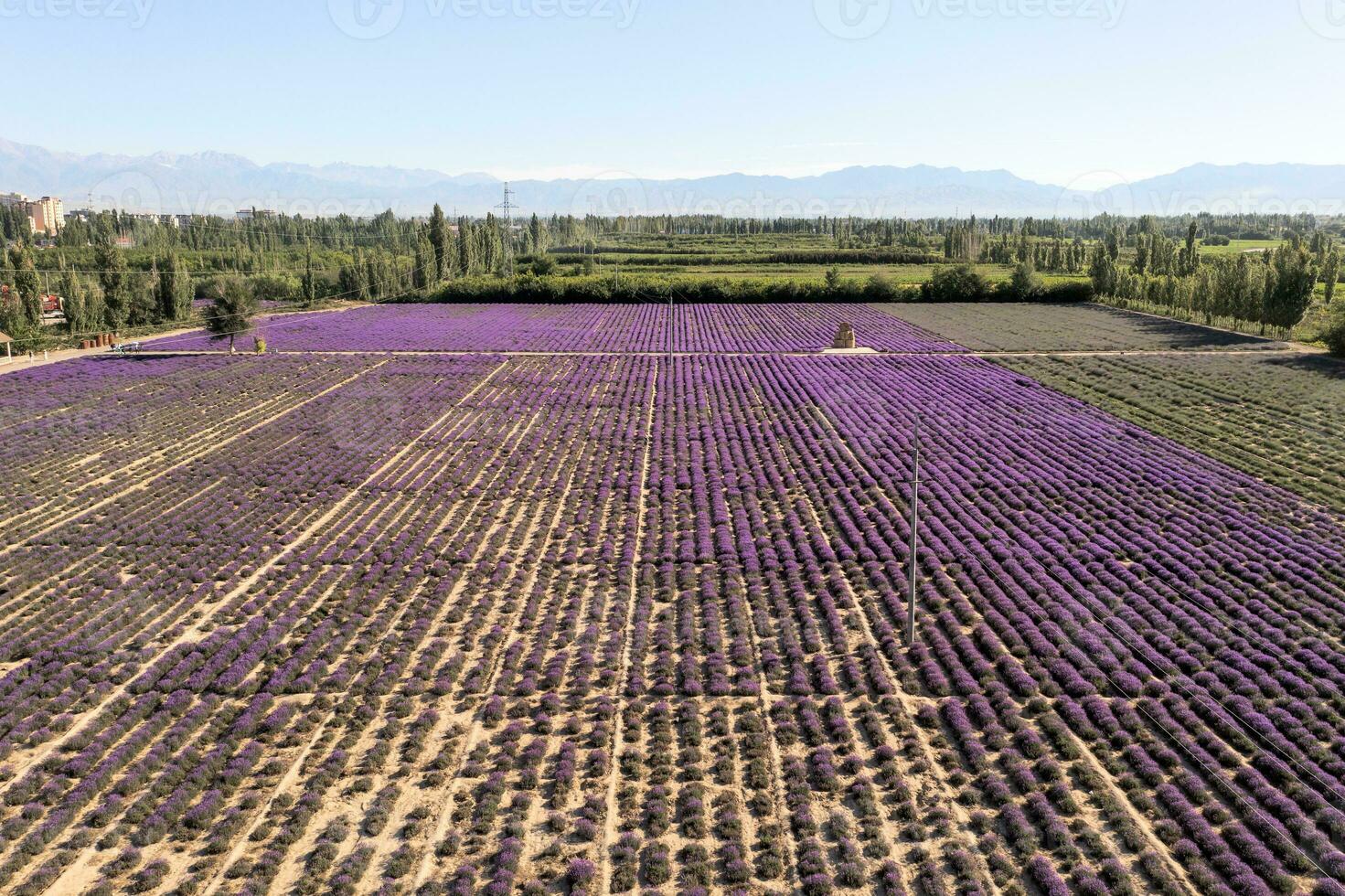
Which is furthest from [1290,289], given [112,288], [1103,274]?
[112,288]

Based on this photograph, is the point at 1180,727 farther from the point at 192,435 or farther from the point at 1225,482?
the point at 192,435

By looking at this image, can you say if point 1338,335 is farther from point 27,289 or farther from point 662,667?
point 27,289

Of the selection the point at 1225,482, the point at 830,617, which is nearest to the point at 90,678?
the point at 830,617

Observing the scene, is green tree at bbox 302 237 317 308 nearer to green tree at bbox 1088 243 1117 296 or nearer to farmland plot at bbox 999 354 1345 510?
farmland plot at bbox 999 354 1345 510

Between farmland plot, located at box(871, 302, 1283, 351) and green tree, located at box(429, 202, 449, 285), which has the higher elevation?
green tree, located at box(429, 202, 449, 285)

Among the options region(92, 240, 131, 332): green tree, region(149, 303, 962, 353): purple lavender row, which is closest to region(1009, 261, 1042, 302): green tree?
region(149, 303, 962, 353): purple lavender row

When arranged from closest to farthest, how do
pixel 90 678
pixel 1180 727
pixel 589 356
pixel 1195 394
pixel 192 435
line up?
pixel 1180 727
pixel 90 678
pixel 192 435
pixel 1195 394
pixel 589 356
